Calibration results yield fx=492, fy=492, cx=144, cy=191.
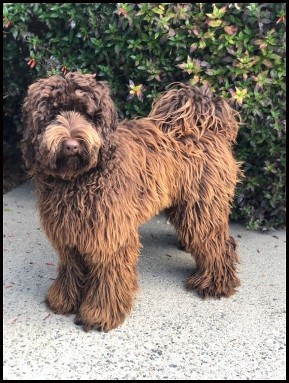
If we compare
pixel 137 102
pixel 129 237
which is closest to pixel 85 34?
pixel 137 102

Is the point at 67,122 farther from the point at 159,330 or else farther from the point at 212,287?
the point at 212,287

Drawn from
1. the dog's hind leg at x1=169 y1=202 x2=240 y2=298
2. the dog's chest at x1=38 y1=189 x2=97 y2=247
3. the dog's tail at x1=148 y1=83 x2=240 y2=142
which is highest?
the dog's tail at x1=148 y1=83 x2=240 y2=142

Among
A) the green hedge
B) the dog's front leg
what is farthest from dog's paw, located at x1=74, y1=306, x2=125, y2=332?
the green hedge

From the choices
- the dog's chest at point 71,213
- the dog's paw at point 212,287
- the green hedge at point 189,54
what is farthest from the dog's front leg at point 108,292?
the green hedge at point 189,54

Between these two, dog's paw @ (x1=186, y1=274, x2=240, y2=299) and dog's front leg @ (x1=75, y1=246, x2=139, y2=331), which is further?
dog's paw @ (x1=186, y1=274, x2=240, y2=299)

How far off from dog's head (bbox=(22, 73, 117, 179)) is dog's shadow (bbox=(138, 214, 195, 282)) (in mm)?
1556

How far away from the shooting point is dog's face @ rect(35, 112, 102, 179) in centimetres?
263

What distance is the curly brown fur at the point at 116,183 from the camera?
108 inches

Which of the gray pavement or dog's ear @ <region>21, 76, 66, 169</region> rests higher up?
dog's ear @ <region>21, 76, 66, 169</region>

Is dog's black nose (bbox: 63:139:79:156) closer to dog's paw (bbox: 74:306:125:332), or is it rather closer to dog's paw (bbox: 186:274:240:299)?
dog's paw (bbox: 74:306:125:332)

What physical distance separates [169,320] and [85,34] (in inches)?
100

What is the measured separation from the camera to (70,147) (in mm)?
2633

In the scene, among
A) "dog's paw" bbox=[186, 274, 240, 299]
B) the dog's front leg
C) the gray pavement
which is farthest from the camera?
"dog's paw" bbox=[186, 274, 240, 299]

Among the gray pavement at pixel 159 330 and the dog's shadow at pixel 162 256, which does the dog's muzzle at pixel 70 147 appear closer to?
the gray pavement at pixel 159 330
